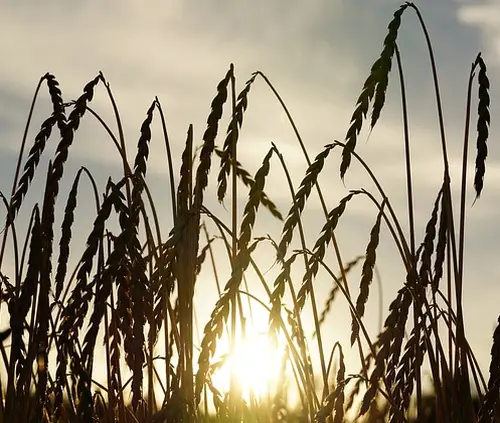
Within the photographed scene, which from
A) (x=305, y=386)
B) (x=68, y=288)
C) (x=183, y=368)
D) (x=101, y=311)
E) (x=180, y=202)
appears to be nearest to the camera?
(x=101, y=311)

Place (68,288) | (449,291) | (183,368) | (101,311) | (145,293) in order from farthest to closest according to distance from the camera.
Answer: (68,288), (449,291), (183,368), (145,293), (101,311)

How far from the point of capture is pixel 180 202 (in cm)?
192

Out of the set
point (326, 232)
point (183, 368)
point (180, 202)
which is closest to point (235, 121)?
point (180, 202)

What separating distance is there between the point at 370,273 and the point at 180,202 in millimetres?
552

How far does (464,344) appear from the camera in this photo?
200cm

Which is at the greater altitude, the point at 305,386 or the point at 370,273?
the point at 370,273

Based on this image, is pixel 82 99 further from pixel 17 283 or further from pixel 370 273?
pixel 370 273

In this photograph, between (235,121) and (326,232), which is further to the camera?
(235,121)

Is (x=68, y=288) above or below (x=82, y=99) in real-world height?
below

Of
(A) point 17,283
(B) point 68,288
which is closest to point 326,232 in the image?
(A) point 17,283

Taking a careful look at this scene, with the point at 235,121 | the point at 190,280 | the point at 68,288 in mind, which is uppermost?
the point at 235,121

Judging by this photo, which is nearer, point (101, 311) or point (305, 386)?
point (101, 311)

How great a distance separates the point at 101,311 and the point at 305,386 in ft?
2.88

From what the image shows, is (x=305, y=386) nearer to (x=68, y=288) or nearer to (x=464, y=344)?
(x=464, y=344)
